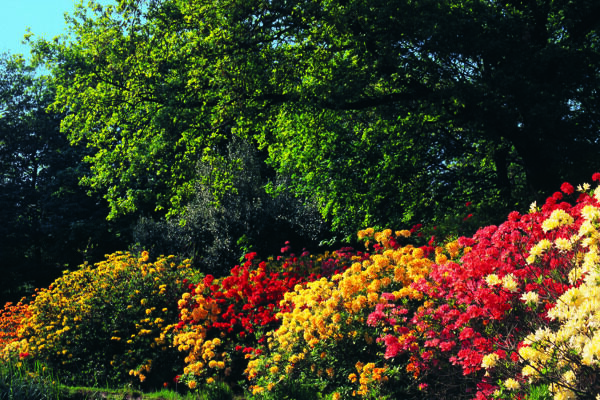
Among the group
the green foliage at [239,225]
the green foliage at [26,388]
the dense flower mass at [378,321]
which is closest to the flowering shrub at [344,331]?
the dense flower mass at [378,321]

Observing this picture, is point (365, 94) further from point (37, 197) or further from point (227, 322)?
point (37, 197)

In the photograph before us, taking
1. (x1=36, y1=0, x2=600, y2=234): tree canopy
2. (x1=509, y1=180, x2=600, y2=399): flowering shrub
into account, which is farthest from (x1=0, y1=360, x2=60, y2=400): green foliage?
(x1=36, y1=0, x2=600, y2=234): tree canopy

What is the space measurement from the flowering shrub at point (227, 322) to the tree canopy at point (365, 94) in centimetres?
330

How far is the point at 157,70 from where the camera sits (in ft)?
36.4

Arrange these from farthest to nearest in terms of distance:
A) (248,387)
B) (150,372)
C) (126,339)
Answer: (126,339) → (150,372) → (248,387)

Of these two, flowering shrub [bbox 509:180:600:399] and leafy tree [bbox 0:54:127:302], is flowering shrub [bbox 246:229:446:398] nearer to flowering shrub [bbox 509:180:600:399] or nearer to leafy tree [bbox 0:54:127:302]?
flowering shrub [bbox 509:180:600:399]

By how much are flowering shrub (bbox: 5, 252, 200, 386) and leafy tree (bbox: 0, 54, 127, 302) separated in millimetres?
15169

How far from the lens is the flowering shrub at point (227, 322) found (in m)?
7.28

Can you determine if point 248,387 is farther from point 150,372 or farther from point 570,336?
point 570,336

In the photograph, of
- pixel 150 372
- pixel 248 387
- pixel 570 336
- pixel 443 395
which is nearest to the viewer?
pixel 570 336

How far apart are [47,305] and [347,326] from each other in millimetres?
6601

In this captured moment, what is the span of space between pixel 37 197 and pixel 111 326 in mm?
19119

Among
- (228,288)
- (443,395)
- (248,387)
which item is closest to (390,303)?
(443,395)

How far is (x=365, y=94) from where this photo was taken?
11.3 meters
